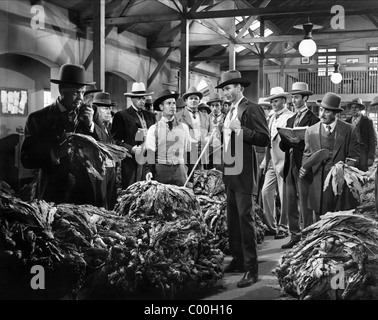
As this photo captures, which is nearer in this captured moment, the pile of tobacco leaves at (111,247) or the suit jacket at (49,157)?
the pile of tobacco leaves at (111,247)

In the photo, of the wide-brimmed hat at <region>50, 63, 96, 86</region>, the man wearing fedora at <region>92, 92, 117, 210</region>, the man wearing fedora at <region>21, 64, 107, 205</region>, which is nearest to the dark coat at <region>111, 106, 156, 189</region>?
the man wearing fedora at <region>92, 92, 117, 210</region>

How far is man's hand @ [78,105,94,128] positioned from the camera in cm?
327

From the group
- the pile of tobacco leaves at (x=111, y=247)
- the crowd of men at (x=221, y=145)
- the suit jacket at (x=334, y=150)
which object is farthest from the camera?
the suit jacket at (x=334, y=150)

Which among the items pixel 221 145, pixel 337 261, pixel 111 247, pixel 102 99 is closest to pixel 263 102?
pixel 221 145

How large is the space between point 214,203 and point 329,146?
3.56 feet

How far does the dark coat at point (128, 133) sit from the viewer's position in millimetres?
3775

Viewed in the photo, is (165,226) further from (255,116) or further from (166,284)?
(255,116)

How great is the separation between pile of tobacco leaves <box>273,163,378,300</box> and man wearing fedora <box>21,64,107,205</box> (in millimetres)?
1223

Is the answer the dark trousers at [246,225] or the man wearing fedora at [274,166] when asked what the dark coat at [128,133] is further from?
the man wearing fedora at [274,166]

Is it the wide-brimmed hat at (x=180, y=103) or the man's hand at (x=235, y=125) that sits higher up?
the wide-brimmed hat at (x=180, y=103)

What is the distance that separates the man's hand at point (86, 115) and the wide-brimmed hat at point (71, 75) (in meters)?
0.14

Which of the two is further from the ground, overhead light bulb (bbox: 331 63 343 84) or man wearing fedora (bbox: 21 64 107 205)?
overhead light bulb (bbox: 331 63 343 84)

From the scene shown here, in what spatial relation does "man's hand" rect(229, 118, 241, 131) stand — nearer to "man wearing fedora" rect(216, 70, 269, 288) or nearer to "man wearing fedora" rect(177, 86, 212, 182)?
"man wearing fedora" rect(216, 70, 269, 288)

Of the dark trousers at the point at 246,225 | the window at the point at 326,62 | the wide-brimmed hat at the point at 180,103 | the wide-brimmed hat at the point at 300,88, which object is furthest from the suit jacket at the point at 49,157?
the wide-brimmed hat at the point at 180,103
